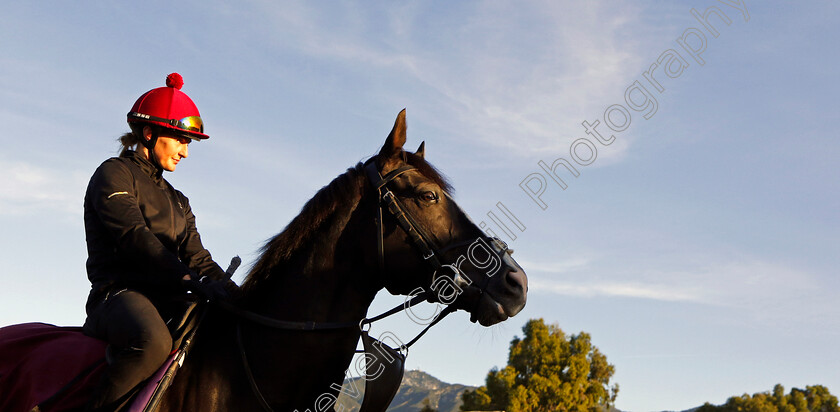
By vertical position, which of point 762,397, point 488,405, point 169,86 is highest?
point 762,397

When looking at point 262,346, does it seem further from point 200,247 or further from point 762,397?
point 762,397

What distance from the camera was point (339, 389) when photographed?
4.42 m

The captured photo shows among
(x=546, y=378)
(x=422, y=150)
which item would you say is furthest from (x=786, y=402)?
(x=422, y=150)

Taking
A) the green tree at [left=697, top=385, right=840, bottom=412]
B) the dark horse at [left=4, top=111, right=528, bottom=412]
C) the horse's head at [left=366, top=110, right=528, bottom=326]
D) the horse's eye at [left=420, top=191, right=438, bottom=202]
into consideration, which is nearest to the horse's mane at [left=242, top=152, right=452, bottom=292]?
the dark horse at [left=4, top=111, right=528, bottom=412]

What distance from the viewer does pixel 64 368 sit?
166 inches

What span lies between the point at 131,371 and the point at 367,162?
222 cm

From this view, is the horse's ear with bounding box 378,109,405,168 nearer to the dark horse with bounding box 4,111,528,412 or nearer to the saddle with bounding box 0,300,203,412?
the dark horse with bounding box 4,111,528,412

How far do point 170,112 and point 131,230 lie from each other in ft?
3.47

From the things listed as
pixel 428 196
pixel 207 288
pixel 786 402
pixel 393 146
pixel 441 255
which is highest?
pixel 786 402

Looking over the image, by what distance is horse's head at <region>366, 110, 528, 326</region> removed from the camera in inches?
175

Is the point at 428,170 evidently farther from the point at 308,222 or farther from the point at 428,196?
the point at 308,222

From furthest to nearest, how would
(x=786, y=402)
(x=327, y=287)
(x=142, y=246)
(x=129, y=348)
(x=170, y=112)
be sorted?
(x=786, y=402) < (x=170, y=112) < (x=327, y=287) < (x=142, y=246) < (x=129, y=348)

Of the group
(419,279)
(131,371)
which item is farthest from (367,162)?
(131,371)

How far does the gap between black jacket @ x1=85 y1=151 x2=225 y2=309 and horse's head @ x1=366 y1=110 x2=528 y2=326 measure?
1440 mm
